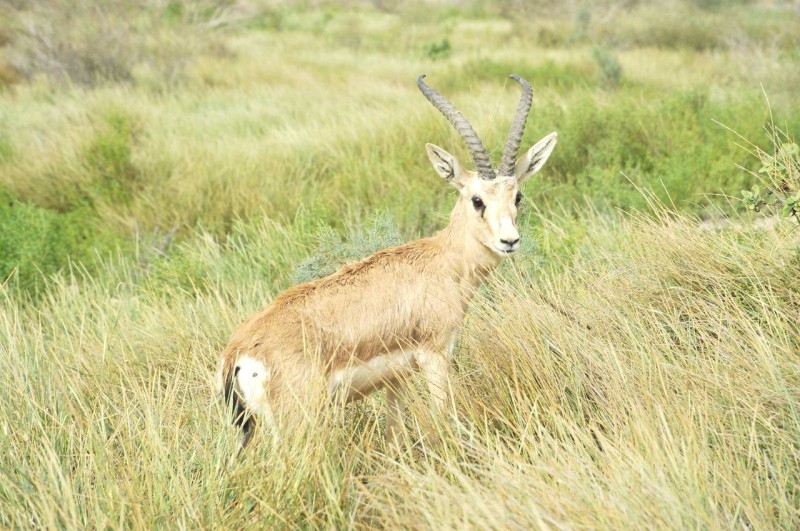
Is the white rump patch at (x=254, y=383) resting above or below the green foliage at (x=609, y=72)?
above

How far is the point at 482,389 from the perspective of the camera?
307 cm

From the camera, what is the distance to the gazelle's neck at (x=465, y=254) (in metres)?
3.60

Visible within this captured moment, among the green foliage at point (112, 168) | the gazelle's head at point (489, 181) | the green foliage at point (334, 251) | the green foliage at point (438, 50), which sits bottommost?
the green foliage at point (438, 50)

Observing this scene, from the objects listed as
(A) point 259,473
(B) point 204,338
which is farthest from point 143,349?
(A) point 259,473

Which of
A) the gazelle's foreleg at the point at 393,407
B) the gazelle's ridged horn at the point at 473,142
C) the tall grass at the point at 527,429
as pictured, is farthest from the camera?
the gazelle's ridged horn at the point at 473,142

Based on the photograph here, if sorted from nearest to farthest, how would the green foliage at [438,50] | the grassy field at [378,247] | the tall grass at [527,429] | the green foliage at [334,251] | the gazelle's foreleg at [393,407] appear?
the tall grass at [527,429] < the grassy field at [378,247] < the gazelle's foreleg at [393,407] < the green foliage at [334,251] < the green foliage at [438,50]

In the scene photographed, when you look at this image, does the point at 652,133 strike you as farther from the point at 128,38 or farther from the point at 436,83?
the point at 128,38

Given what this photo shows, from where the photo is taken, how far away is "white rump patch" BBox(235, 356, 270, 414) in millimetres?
2752

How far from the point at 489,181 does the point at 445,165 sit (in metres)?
0.30

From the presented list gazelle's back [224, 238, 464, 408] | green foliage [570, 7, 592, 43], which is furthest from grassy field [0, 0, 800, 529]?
green foliage [570, 7, 592, 43]

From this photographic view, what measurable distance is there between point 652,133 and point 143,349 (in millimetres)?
5622

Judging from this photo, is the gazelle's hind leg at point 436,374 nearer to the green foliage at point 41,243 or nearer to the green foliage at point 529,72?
the green foliage at point 41,243

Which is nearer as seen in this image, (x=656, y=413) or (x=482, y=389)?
(x=656, y=413)

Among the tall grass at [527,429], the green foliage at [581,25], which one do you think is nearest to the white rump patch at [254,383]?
the tall grass at [527,429]
